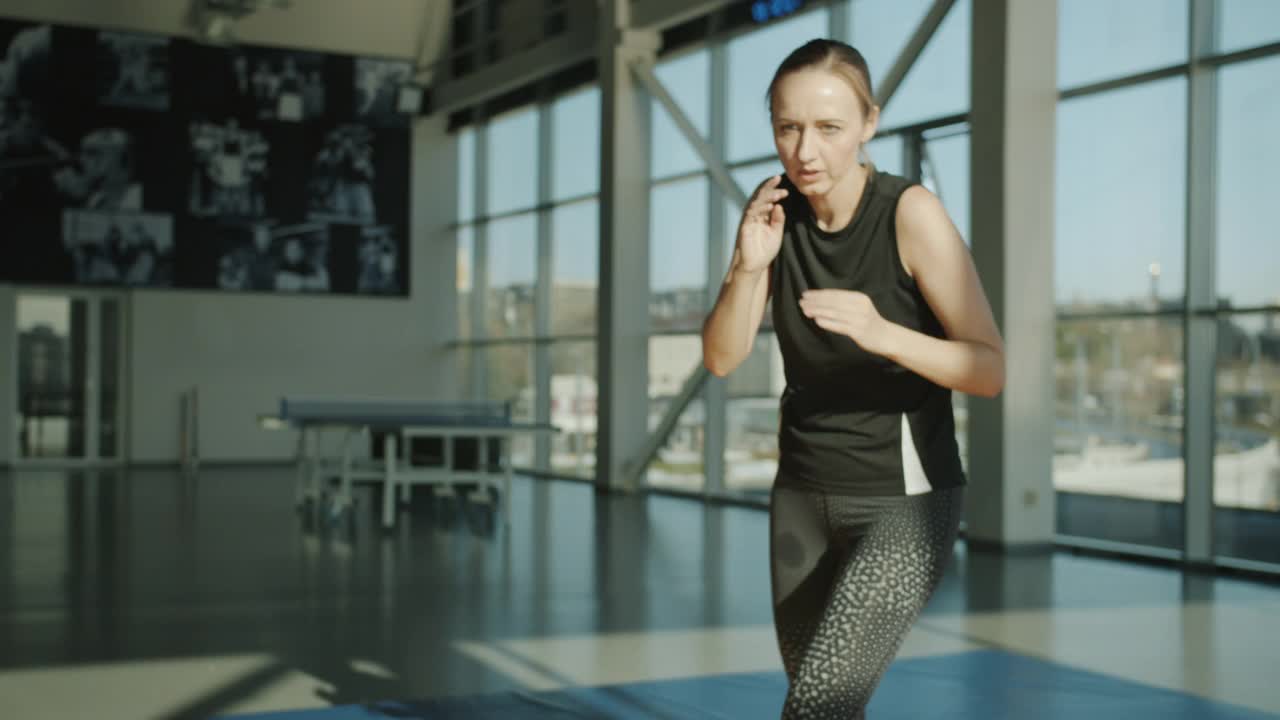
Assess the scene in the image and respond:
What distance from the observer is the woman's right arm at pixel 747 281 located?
1968mm

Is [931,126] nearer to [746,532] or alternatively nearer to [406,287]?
[746,532]

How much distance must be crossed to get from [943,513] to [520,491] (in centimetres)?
1229

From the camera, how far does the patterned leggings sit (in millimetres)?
1934

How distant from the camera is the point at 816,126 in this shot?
186cm

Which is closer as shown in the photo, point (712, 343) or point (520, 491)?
point (712, 343)

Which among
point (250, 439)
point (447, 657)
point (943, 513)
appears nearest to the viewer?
point (943, 513)

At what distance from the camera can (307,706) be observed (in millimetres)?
4301

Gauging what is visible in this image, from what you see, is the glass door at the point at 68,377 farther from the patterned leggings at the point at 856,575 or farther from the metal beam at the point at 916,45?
the patterned leggings at the point at 856,575

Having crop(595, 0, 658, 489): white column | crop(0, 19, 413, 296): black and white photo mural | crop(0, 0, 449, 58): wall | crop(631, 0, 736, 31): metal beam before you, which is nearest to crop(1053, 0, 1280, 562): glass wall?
crop(631, 0, 736, 31): metal beam

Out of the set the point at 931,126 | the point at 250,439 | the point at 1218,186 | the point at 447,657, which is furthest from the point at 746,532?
the point at 250,439

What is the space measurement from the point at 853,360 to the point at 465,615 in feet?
14.6

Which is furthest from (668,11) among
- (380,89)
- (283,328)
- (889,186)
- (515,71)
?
(889,186)

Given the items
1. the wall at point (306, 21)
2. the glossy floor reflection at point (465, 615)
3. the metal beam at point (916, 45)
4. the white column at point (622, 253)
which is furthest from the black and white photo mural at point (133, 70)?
the metal beam at point (916, 45)

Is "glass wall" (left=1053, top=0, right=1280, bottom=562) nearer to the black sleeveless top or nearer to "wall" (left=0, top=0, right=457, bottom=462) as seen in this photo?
the black sleeveless top
